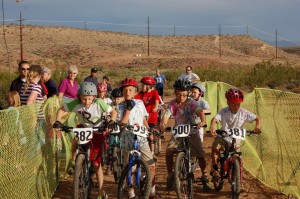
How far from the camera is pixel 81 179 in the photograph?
677 cm

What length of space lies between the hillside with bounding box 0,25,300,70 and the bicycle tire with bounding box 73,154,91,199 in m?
44.5

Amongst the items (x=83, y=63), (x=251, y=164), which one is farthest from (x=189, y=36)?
(x=251, y=164)

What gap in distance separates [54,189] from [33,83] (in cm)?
177

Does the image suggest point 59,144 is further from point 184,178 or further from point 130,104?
point 184,178

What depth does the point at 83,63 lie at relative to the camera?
71188 mm

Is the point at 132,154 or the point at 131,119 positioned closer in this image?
the point at 132,154

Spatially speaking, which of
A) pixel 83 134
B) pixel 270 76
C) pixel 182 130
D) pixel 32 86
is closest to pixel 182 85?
pixel 182 130

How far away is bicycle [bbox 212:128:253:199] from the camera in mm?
7160

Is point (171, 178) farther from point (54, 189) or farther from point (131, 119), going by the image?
point (54, 189)

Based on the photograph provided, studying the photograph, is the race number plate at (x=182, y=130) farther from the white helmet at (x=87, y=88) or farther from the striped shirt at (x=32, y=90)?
the striped shirt at (x=32, y=90)

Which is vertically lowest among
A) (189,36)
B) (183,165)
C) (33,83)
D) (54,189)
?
(54,189)

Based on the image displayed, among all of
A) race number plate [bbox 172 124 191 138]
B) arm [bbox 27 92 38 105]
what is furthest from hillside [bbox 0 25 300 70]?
race number plate [bbox 172 124 191 138]

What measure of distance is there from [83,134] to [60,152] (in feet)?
8.63

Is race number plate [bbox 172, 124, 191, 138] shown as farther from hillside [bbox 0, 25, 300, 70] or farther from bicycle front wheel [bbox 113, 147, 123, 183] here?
hillside [bbox 0, 25, 300, 70]
